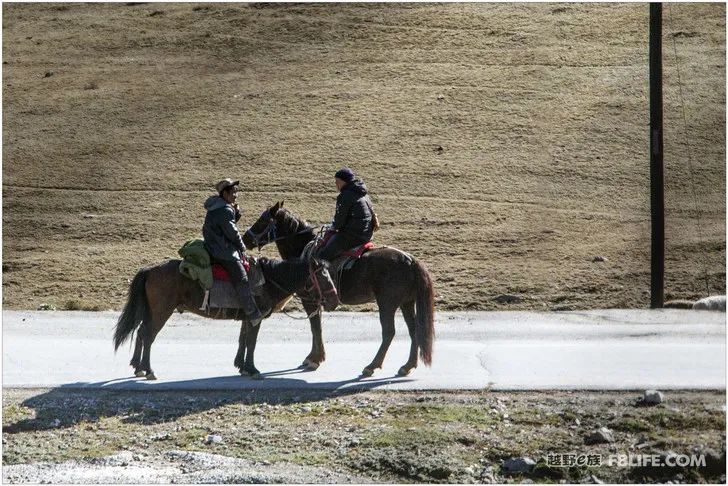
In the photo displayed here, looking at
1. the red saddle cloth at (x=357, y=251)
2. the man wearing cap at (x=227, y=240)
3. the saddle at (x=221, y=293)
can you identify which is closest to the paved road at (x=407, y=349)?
the saddle at (x=221, y=293)

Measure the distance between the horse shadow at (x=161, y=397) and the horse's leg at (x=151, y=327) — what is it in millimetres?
178

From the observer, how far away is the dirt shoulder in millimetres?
10867

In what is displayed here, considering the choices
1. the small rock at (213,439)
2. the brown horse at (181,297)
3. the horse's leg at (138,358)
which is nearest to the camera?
the small rock at (213,439)

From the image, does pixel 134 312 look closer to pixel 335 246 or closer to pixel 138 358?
pixel 138 358

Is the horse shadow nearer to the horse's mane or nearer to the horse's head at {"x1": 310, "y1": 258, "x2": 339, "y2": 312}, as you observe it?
the horse's head at {"x1": 310, "y1": 258, "x2": 339, "y2": 312}

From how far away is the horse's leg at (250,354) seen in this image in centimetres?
1392

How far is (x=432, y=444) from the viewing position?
1139cm

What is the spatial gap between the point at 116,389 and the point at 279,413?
211cm

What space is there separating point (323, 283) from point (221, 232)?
4.38ft

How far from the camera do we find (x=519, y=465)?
431 inches

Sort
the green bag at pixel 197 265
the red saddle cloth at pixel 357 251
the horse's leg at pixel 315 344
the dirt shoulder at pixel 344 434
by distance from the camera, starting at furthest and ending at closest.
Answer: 1. the horse's leg at pixel 315 344
2. the red saddle cloth at pixel 357 251
3. the green bag at pixel 197 265
4. the dirt shoulder at pixel 344 434

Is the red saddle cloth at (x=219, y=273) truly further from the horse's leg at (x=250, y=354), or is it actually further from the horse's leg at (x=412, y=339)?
the horse's leg at (x=412, y=339)

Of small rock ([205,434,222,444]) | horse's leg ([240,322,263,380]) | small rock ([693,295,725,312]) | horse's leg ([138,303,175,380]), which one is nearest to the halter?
horse's leg ([240,322,263,380])

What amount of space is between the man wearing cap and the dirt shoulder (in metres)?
1.18
